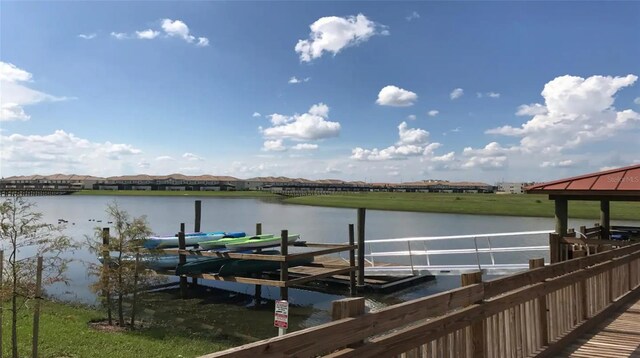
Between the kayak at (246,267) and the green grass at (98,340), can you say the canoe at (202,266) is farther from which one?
the green grass at (98,340)

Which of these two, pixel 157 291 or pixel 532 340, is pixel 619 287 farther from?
pixel 157 291

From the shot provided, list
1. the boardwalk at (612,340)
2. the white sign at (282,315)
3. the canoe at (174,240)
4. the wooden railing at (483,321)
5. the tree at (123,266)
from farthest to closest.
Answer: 1. the canoe at (174,240)
2. the tree at (123,266)
3. the white sign at (282,315)
4. the boardwalk at (612,340)
5. the wooden railing at (483,321)

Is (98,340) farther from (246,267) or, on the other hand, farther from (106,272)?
(246,267)

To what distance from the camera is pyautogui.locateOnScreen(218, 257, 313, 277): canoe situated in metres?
15.9

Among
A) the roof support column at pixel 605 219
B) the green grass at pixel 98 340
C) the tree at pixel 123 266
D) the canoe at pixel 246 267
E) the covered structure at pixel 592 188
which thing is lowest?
the green grass at pixel 98 340

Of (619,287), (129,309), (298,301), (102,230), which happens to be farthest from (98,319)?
(619,287)

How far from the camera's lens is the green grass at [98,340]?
374 inches

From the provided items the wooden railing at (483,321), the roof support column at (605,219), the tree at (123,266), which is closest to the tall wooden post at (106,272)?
the tree at (123,266)

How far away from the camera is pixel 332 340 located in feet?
9.32

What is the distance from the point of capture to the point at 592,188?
36.1 feet

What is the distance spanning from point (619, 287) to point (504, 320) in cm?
487

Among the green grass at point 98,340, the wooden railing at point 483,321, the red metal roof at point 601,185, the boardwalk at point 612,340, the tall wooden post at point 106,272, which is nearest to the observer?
the wooden railing at point 483,321

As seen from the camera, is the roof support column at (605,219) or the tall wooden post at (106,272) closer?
the tall wooden post at (106,272)

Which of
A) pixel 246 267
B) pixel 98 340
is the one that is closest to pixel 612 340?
pixel 98 340
